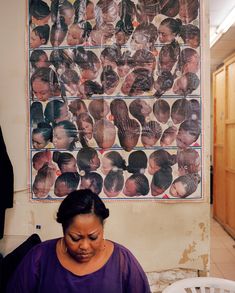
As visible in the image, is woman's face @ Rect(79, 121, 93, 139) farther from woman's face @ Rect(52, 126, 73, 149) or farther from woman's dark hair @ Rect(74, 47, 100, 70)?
woman's dark hair @ Rect(74, 47, 100, 70)

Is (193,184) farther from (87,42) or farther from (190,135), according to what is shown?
(87,42)

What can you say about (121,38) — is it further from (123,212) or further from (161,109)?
(123,212)

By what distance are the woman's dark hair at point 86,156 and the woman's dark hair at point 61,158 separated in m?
0.06

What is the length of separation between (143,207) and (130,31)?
4.01 feet

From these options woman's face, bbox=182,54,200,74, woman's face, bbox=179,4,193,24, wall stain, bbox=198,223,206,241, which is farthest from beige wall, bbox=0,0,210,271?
woman's face, bbox=179,4,193,24

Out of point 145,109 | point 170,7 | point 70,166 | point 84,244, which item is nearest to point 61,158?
point 70,166

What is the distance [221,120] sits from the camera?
16.0ft

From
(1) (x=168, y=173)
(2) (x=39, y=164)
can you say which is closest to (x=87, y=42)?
(2) (x=39, y=164)

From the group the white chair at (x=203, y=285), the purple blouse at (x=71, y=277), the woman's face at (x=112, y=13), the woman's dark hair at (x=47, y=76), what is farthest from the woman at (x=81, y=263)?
the woman's face at (x=112, y=13)

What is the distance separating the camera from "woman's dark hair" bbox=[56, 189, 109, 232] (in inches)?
49.4

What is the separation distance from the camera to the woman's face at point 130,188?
230cm

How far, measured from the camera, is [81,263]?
4.18 feet

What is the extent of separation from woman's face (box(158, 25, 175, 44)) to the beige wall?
1.53 feet

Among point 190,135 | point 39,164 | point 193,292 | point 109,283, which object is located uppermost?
point 190,135
